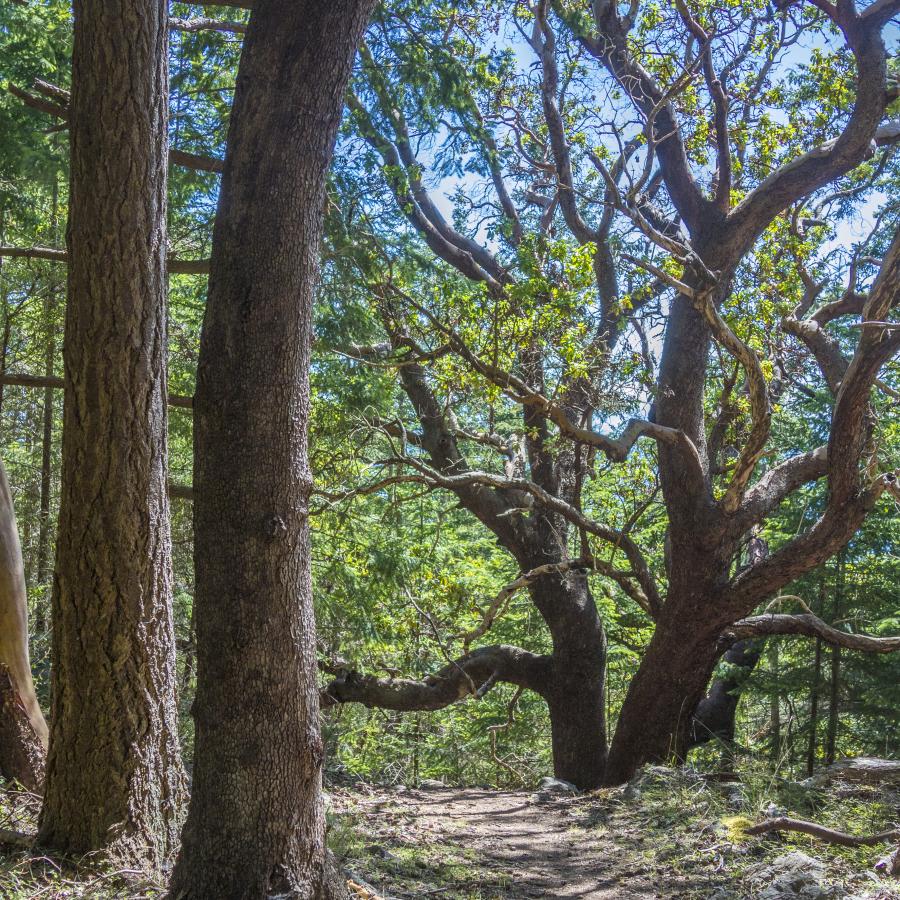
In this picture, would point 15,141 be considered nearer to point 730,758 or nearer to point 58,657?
point 58,657

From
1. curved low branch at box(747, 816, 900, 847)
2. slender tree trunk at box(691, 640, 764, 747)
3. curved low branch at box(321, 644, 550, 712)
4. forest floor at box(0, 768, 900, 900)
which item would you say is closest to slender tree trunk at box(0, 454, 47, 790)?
forest floor at box(0, 768, 900, 900)

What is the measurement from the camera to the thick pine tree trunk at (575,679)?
30.3 ft

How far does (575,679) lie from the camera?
935 centimetres

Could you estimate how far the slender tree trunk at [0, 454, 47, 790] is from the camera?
4.81 m

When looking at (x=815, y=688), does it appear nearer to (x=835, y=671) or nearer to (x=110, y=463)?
(x=835, y=671)

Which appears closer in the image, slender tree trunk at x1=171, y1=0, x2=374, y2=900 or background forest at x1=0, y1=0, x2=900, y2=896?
slender tree trunk at x1=171, y1=0, x2=374, y2=900

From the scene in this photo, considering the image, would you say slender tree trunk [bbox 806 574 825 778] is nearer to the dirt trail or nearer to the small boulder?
the dirt trail

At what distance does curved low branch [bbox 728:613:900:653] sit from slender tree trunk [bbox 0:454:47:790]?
598cm

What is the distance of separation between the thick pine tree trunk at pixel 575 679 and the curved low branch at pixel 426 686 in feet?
0.81

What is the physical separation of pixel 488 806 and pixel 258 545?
5383 mm

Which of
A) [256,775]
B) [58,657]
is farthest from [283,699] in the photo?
[58,657]

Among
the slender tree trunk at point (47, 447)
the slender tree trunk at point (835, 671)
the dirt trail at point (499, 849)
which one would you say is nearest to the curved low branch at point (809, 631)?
the slender tree trunk at point (835, 671)

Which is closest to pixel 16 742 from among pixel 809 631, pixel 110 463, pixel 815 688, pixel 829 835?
pixel 110 463

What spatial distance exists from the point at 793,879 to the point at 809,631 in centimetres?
393
